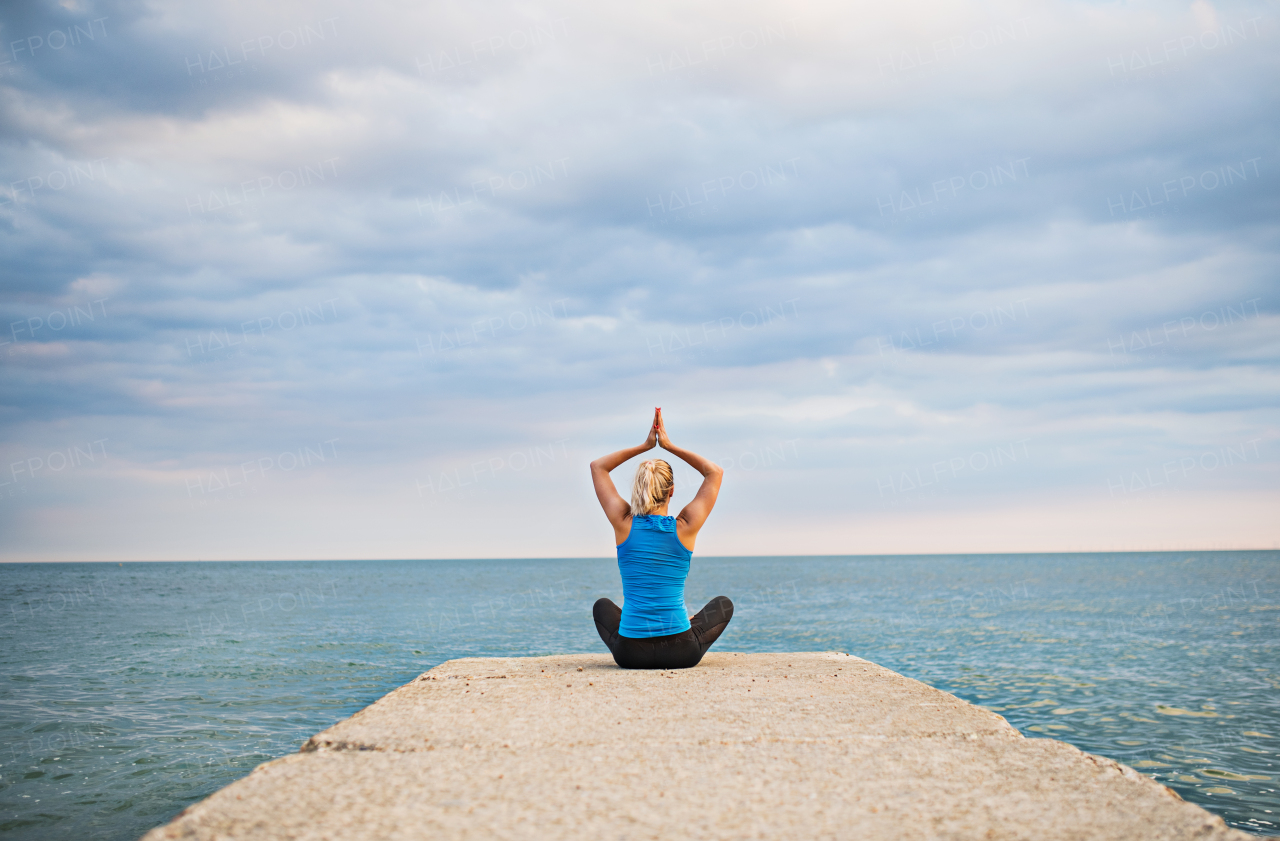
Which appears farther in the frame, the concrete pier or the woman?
the woman

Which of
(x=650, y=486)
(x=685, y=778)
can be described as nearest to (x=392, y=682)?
(x=650, y=486)

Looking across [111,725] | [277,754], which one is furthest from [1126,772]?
[111,725]

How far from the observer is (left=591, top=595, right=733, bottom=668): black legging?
272 inches

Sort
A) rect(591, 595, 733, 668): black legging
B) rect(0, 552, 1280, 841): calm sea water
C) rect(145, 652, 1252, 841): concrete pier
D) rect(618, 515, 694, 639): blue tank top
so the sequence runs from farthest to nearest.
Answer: rect(0, 552, 1280, 841): calm sea water < rect(591, 595, 733, 668): black legging < rect(618, 515, 694, 639): blue tank top < rect(145, 652, 1252, 841): concrete pier

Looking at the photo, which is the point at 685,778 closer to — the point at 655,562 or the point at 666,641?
the point at 655,562

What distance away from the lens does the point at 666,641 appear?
6906 mm

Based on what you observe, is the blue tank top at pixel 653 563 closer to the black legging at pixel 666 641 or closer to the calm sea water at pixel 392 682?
the black legging at pixel 666 641

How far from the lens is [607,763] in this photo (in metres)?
3.95

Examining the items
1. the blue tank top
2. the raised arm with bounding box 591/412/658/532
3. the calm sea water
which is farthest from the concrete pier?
the calm sea water

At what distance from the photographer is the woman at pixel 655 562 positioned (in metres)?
6.59

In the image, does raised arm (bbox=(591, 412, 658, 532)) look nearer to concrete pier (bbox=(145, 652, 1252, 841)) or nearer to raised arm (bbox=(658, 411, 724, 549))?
raised arm (bbox=(658, 411, 724, 549))

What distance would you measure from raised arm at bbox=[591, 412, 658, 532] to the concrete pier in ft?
5.18

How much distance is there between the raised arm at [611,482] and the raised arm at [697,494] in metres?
0.12

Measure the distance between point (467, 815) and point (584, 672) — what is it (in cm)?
384
